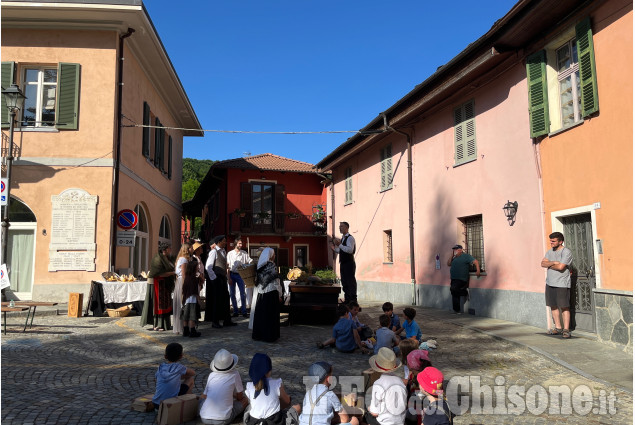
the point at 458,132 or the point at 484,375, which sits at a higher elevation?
the point at 458,132

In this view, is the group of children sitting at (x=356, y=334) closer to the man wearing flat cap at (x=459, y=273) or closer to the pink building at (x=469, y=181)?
the pink building at (x=469, y=181)

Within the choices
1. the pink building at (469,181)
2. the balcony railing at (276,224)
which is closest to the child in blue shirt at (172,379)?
the pink building at (469,181)

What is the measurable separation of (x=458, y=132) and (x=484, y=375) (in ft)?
24.7

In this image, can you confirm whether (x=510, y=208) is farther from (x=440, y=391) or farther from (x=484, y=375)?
(x=440, y=391)

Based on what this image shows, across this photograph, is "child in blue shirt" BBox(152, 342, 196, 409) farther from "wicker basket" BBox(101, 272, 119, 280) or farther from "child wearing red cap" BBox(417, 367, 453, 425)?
"wicker basket" BBox(101, 272, 119, 280)

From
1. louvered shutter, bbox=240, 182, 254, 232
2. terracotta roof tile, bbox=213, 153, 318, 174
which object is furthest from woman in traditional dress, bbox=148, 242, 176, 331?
terracotta roof tile, bbox=213, 153, 318, 174

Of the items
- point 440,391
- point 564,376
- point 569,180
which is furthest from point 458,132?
point 440,391

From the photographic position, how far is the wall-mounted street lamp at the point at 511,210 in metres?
10.0

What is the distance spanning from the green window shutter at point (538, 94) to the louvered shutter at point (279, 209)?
17.1 meters

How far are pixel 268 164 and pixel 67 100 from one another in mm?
14889

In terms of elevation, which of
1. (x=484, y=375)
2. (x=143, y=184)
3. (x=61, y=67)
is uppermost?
(x=61, y=67)

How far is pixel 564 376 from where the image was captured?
19.7 feet

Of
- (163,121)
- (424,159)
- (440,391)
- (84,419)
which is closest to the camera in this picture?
(440,391)

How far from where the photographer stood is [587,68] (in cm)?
800
